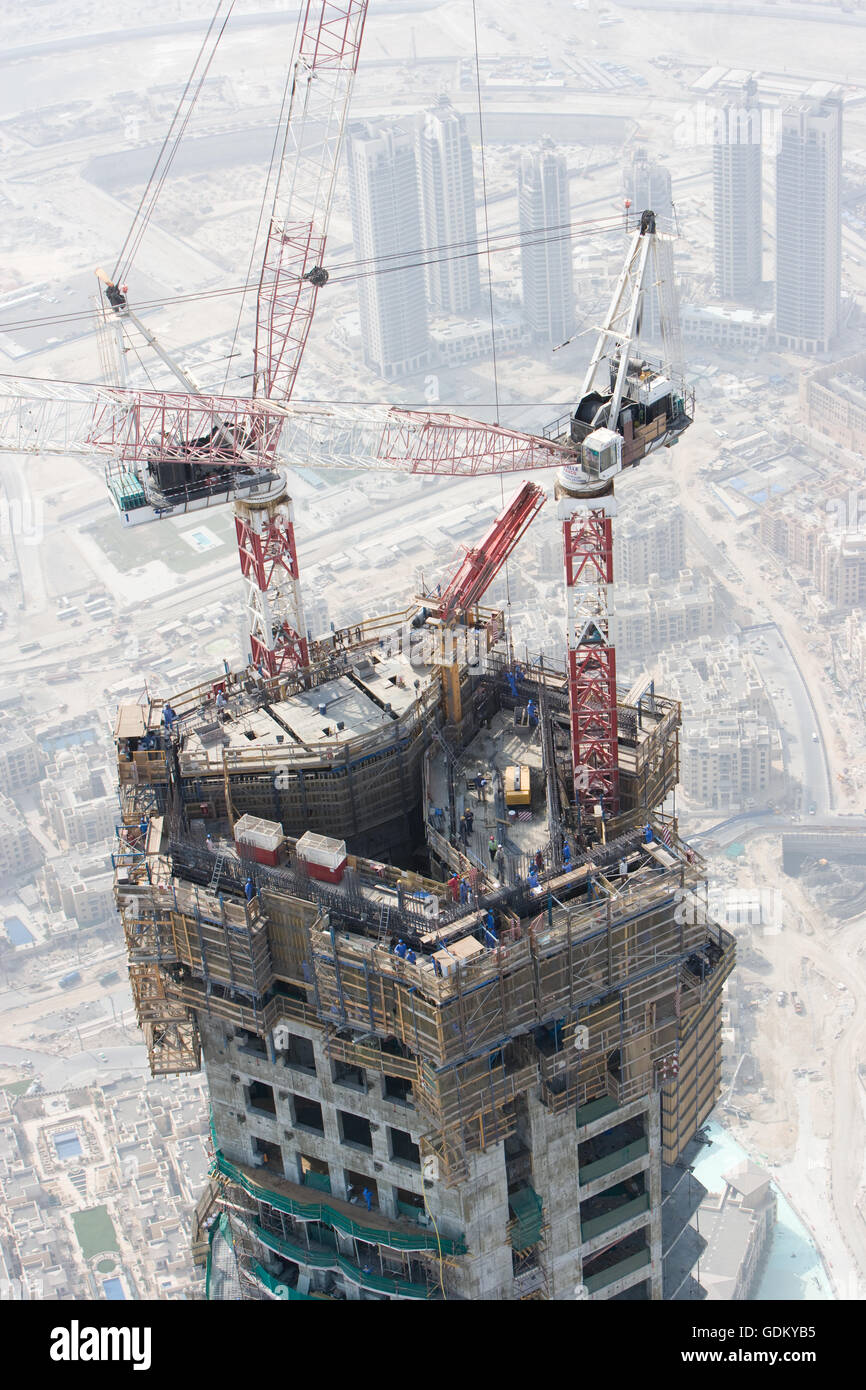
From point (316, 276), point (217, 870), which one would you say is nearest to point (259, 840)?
point (217, 870)

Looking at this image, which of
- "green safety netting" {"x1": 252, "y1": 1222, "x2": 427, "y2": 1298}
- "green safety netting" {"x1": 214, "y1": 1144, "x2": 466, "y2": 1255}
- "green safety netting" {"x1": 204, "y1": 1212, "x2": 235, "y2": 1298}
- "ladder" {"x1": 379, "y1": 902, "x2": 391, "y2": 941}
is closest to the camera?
"ladder" {"x1": 379, "y1": 902, "x2": 391, "y2": 941}

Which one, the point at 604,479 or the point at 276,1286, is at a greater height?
the point at 604,479

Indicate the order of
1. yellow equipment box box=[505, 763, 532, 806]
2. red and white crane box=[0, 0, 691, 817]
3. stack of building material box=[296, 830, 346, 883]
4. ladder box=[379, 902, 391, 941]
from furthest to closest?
red and white crane box=[0, 0, 691, 817], yellow equipment box box=[505, 763, 532, 806], stack of building material box=[296, 830, 346, 883], ladder box=[379, 902, 391, 941]

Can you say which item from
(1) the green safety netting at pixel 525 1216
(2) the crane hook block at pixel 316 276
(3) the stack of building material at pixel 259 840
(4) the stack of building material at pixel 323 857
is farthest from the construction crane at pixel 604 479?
(2) the crane hook block at pixel 316 276

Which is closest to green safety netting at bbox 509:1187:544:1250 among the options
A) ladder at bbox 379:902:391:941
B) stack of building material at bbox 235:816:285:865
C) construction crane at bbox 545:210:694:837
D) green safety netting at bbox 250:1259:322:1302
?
green safety netting at bbox 250:1259:322:1302

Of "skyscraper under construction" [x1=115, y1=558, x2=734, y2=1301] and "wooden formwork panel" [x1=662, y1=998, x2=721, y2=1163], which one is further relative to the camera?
"wooden formwork panel" [x1=662, y1=998, x2=721, y2=1163]

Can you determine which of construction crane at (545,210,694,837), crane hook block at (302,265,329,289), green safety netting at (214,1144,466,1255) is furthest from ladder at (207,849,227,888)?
crane hook block at (302,265,329,289)

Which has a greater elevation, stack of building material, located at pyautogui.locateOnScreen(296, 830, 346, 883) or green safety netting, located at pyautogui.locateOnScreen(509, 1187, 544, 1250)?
stack of building material, located at pyautogui.locateOnScreen(296, 830, 346, 883)

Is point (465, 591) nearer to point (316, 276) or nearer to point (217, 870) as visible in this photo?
point (217, 870)

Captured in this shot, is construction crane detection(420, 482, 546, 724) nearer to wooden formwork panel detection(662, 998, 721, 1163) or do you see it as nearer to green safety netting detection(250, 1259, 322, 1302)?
green safety netting detection(250, 1259, 322, 1302)

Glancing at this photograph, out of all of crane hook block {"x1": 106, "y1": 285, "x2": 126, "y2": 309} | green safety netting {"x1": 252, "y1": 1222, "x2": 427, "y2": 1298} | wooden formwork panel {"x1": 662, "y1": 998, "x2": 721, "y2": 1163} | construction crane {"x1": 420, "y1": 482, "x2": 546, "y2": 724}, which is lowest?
wooden formwork panel {"x1": 662, "y1": 998, "x2": 721, "y2": 1163}
